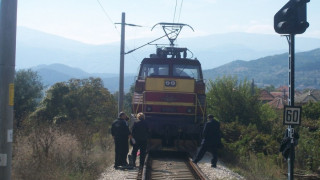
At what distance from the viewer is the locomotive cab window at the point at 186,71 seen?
16.3 m

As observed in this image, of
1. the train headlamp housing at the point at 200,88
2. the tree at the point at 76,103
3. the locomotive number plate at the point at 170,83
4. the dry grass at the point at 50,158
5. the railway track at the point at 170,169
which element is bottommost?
the railway track at the point at 170,169

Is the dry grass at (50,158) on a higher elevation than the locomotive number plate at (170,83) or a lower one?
lower

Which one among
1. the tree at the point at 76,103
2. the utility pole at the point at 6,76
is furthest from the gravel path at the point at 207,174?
the tree at the point at 76,103

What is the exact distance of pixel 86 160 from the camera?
12086mm

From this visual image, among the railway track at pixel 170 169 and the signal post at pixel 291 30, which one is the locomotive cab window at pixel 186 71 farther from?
the signal post at pixel 291 30

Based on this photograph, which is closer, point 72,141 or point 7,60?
point 7,60

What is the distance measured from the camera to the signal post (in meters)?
7.46

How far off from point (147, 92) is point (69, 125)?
3131 millimetres

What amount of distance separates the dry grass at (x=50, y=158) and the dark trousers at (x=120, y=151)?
1.70 ft

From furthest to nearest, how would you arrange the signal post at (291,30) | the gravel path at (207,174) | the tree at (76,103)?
the tree at (76,103), the gravel path at (207,174), the signal post at (291,30)

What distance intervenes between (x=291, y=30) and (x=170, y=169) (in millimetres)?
6724

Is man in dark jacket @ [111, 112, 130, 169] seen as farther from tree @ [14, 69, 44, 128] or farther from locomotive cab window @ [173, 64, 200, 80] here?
tree @ [14, 69, 44, 128]

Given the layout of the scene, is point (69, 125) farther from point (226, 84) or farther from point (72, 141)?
point (226, 84)

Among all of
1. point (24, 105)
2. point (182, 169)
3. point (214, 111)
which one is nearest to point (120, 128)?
point (182, 169)
